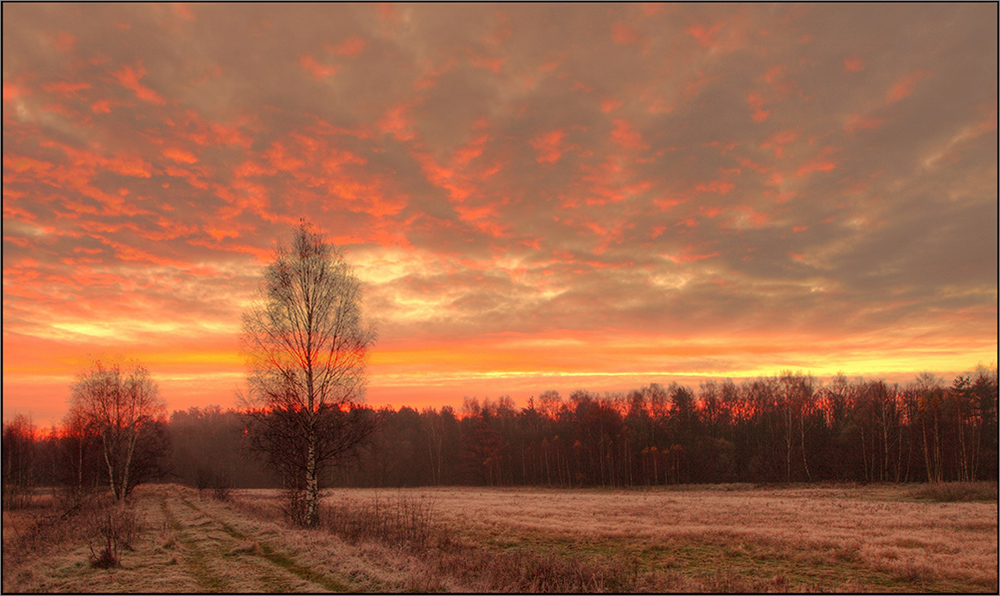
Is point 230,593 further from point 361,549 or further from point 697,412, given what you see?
point 697,412

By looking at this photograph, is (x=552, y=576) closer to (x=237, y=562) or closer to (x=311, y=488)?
(x=237, y=562)

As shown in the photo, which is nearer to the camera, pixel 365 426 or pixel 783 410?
pixel 365 426

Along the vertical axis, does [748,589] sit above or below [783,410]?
Answer: above

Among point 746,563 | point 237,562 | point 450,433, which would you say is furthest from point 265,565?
point 450,433

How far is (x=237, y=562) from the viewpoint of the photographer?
14156 millimetres

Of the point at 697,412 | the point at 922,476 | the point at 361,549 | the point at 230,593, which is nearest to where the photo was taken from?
the point at 230,593

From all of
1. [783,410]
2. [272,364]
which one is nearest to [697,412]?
[783,410]

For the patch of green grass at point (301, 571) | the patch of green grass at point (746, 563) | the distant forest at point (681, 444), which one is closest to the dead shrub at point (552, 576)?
the patch of green grass at point (746, 563)

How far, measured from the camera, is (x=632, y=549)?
59.4 ft

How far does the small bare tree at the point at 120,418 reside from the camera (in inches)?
1651

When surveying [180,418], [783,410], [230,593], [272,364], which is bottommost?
[180,418]

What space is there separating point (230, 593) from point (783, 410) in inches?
3483

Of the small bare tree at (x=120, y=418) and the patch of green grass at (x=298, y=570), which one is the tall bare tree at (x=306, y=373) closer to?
the patch of green grass at (x=298, y=570)

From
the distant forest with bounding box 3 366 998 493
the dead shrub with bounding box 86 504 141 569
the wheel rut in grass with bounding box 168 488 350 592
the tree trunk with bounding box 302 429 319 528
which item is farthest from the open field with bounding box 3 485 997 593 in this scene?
the distant forest with bounding box 3 366 998 493
